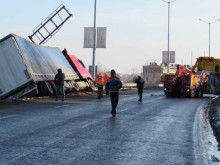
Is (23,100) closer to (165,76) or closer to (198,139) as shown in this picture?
(165,76)

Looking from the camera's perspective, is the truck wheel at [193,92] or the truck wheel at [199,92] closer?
the truck wheel at [193,92]

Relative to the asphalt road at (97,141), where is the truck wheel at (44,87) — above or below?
above

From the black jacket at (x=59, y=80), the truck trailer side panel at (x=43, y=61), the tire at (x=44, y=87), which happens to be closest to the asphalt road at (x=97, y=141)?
the truck trailer side panel at (x=43, y=61)

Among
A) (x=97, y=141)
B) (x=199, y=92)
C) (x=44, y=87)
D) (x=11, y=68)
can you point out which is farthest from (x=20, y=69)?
(x=199, y=92)

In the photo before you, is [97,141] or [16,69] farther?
[16,69]

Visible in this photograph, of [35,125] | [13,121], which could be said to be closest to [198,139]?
[35,125]

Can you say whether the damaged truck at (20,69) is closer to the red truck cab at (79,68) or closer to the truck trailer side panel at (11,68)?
the truck trailer side panel at (11,68)

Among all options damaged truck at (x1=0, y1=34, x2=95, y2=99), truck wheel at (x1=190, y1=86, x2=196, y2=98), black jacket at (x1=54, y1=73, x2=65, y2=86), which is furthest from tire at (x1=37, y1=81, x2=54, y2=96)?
truck wheel at (x1=190, y1=86, x2=196, y2=98)

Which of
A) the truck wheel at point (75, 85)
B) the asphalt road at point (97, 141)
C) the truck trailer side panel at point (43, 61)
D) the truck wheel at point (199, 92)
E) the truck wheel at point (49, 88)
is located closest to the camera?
the asphalt road at point (97, 141)

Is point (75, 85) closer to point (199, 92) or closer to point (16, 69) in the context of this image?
point (199, 92)

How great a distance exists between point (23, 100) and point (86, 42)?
14.1m

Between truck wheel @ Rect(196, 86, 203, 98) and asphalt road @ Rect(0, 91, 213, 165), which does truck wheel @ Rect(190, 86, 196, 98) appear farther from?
asphalt road @ Rect(0, 91, 213, 165)

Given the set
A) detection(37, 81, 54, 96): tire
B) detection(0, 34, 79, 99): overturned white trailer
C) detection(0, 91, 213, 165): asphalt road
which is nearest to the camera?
detection(0, 91, 213, 165): asphalt road

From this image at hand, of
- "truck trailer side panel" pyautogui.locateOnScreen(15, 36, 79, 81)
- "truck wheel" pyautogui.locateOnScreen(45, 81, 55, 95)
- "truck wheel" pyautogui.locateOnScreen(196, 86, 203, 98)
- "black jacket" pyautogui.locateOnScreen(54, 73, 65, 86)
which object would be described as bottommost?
"truck wheel" pyautogui.locateOnScreen(196, 86, 203, 98)
